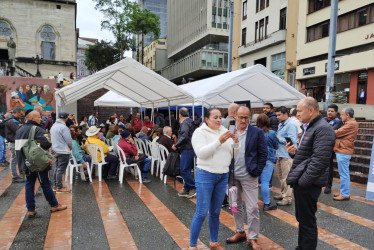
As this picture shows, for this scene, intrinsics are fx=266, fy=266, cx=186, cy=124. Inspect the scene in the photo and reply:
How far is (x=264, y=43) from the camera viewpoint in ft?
83.5

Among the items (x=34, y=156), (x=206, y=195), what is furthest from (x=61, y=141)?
(x=206, y=195)

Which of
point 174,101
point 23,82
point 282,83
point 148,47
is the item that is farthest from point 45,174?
point 148,47

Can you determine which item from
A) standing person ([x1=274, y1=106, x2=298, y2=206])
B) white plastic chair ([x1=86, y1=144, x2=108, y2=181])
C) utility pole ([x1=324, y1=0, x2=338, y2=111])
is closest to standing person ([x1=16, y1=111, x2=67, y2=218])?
white plastic chair ([x1=86, y1=144, x2=108, y2=181])

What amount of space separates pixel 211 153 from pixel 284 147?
100 inches

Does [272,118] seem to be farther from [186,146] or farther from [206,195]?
[206,195]

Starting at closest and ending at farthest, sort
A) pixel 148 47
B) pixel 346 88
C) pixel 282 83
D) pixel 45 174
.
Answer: pixel 45 174, pixel 282 83, pixel 346 88, pixel 148 47

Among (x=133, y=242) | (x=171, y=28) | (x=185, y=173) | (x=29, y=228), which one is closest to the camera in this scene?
(x=133, y=242)

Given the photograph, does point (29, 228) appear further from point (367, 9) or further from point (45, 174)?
point (367, 9)

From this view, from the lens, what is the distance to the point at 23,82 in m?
20.3

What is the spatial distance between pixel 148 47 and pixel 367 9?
4606 cm

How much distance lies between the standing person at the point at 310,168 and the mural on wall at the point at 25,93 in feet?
71.8

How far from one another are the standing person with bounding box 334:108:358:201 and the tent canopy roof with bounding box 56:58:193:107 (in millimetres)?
3633

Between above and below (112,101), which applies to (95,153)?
below

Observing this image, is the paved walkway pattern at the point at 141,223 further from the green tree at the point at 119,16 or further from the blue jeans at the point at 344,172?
the green tree at the point at 119,16
